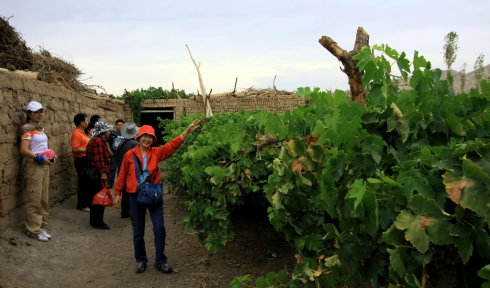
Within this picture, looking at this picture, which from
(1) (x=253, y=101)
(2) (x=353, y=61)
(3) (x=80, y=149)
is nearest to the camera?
(2) (x=353, y=61)

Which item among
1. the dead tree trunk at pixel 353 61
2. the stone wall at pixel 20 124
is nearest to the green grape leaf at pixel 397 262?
the dead tree trunk at pixel 353 61

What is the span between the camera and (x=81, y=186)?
8.30m

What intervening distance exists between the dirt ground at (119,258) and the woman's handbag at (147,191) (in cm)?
95

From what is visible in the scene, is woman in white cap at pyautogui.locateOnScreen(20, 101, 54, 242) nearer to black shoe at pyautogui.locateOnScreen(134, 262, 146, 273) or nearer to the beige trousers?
the beige trousers

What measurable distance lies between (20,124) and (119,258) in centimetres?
249

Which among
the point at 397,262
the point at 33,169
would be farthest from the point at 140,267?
the point at 397,262

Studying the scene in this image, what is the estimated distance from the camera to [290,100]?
17.7m

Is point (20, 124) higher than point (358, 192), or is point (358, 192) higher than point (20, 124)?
point (20, 124)

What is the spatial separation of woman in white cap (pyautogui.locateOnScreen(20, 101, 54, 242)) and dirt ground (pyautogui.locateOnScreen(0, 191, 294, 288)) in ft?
0.61

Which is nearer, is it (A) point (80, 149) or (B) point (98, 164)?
(B) point (98, 164)

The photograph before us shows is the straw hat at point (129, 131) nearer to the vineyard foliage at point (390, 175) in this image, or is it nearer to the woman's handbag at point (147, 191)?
the woman's handbag at point (147, 191)

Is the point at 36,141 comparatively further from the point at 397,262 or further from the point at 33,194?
the point at 397,262

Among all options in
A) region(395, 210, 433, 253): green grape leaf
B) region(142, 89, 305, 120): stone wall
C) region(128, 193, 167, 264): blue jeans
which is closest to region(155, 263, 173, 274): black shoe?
region(128, 193, 167, 264): blue jeans

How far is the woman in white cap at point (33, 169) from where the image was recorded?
20.7 ft
